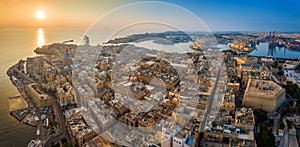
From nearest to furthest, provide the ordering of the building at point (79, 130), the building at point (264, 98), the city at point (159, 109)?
1. the city at point (159, 109)
2. the building at point (79, 130)
3. the building at point (264, 98)

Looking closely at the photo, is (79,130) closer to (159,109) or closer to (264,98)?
(159,109)

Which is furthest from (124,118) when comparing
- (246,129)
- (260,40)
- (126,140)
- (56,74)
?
(260,40)

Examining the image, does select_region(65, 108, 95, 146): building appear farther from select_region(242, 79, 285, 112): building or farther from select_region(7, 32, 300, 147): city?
select_region(242, 79, 285, 112): building

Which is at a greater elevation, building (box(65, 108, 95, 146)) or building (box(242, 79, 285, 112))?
building (box(242, 79, 285, 112))

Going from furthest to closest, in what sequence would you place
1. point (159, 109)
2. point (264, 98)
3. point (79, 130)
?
point (264, 98) < point (159, 109) < point (79, 130)

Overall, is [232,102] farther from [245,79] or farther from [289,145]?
[245,79]

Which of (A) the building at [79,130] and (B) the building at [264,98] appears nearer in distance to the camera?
(A) the building at [79,130]

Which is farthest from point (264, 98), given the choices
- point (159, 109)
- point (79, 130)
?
point (79, 130)

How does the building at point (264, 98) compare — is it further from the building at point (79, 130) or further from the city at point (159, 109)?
the building at point (79, 130)

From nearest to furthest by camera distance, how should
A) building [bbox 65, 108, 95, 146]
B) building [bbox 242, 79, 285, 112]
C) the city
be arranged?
the city → building [bbox 65, 108, 95, 146] → building [bbox 242, 79, 285, 112]

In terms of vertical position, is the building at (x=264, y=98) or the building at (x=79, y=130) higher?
the building at (x=264, y=98)

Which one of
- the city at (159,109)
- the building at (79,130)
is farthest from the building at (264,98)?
the building at (79,130)

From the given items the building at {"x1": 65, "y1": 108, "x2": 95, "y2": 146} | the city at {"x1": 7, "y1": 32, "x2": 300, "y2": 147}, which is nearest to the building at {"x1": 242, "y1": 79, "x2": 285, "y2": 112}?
the city at {"x1": 7, "y1": 32, "x2": 300, "y2": 147}

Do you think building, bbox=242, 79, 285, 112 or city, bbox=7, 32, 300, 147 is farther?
building, bbox=242, 79, 285, 112
